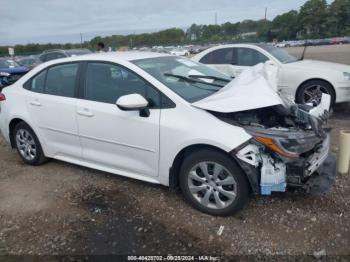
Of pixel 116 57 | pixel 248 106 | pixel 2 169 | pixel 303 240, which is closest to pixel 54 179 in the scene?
pixel 2 169

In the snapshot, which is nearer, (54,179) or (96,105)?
(96,105)

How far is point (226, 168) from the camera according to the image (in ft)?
10.4

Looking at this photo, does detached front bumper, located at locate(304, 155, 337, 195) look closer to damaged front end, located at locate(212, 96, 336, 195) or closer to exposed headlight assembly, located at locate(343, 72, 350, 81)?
damaged front end, located at locate(212, 96, 336, 195)

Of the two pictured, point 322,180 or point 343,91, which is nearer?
point 322,180

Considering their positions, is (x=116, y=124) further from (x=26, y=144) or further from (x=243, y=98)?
(x=26, y=144)

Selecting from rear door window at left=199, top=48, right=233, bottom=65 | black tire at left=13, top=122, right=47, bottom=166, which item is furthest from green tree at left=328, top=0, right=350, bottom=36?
black tire at left=13, top=122, right=47, bottom=166

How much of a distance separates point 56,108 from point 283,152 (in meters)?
2.84

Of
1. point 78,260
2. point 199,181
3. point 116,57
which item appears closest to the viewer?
point 78,260

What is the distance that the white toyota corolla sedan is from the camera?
3084mm

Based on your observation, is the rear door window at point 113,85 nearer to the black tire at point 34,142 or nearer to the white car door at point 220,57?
the black tire at point 34,142

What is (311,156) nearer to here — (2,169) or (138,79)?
(138,79)

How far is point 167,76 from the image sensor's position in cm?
381

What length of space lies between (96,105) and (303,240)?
8.49 feet

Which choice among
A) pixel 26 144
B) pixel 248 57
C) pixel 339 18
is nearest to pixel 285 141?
pixel 26 144
